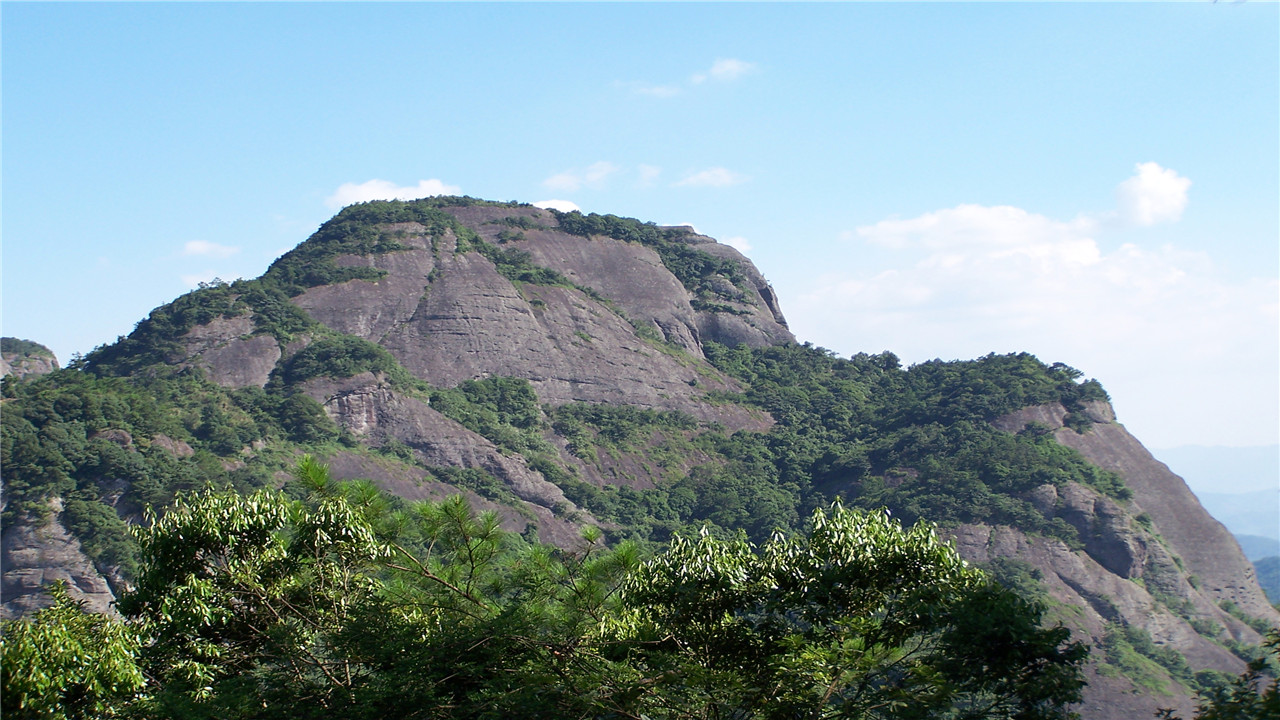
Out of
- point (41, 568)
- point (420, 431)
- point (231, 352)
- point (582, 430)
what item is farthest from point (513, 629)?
point (582, 430)

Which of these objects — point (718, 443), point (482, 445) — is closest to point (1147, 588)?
point (718, 443)

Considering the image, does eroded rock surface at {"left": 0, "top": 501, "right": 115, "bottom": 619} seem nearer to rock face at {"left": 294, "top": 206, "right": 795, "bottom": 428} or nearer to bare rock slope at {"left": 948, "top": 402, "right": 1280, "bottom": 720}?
rock face at {"left": 294, "top": 206, "right": 795, "bottom": 428}

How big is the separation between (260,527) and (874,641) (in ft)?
27.4

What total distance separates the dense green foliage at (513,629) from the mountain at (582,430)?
30039 millimetres

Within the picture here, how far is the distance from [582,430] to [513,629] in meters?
53.7

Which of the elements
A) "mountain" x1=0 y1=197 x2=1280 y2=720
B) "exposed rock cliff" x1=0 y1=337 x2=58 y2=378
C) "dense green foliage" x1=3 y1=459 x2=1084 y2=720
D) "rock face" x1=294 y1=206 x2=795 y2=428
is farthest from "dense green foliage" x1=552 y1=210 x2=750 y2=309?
"dense green foliage" x1=3 y1=459 x2=1084 y2=720

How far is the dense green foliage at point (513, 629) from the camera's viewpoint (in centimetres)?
1207

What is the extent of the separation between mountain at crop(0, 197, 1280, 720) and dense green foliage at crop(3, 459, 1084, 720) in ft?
98.6

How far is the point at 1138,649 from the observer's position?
50594 millimetres

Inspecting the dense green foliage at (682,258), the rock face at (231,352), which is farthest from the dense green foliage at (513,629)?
the dense green foliage at (682,258)

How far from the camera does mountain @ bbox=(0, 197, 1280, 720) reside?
46.6 metres

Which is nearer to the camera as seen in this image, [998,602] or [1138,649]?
[998,602]

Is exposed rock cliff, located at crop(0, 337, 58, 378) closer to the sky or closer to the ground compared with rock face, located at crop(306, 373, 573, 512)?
closer to the sky

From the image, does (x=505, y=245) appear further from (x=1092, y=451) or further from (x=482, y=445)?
(x=1092, y=451)
